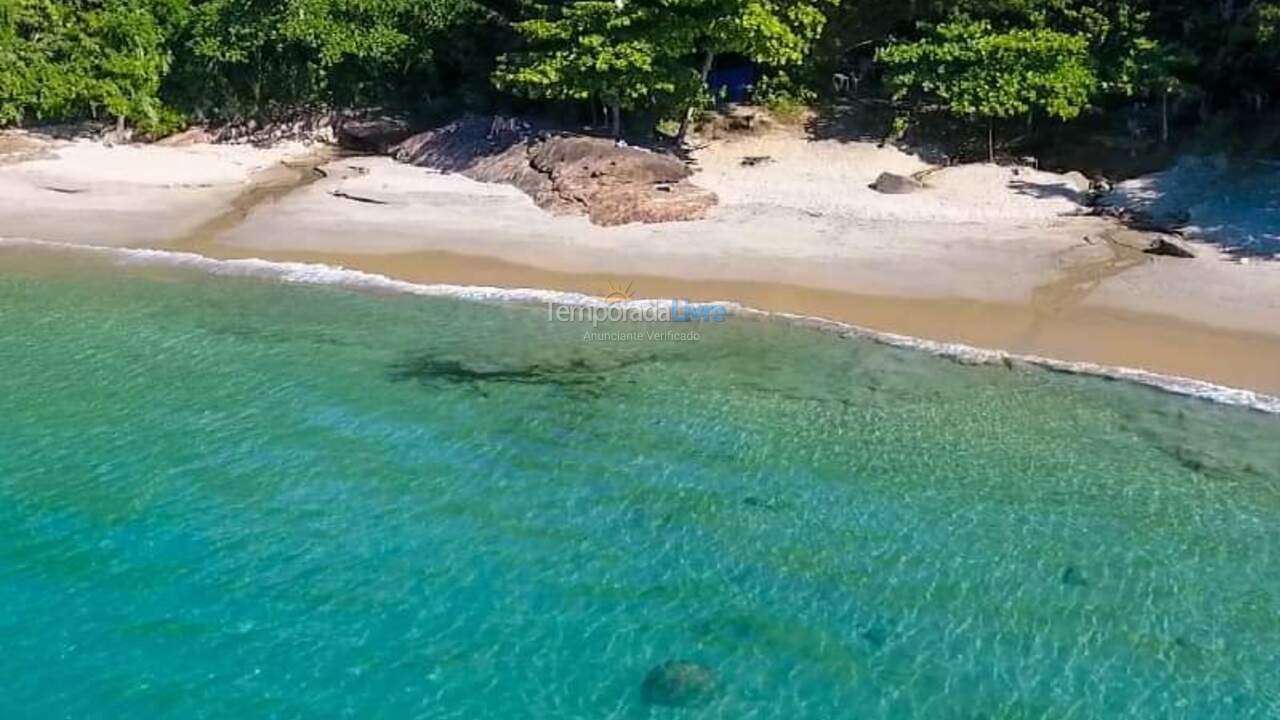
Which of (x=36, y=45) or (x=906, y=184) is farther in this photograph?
(x=36, y=45)

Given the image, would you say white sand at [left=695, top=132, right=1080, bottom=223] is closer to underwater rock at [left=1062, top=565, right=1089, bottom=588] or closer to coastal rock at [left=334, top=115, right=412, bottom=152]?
coastal rock at [left=334, top=115, right=412, bottom=152]

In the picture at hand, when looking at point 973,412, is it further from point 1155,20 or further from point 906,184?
point 1155,20

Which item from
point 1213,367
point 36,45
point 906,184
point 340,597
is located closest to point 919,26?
point 906,184

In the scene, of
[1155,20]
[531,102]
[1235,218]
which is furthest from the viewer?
[531,102]

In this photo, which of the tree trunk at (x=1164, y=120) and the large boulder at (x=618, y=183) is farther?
the tree trunk at (x=1164, y=120)

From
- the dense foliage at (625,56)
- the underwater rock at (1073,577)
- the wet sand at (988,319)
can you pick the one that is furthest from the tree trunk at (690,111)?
the underwater rock at (1073,577)

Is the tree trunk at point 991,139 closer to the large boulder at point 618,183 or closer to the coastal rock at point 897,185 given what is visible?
the coastal rock at point 897,185

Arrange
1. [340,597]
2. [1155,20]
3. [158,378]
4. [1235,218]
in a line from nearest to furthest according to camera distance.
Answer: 1. [340,597]
2. [158,378]
3. [1235,218]
4. [1155,20]
